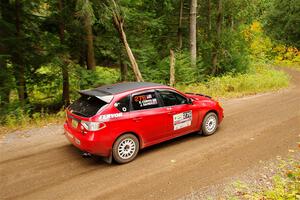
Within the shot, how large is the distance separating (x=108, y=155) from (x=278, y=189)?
3.54 metres

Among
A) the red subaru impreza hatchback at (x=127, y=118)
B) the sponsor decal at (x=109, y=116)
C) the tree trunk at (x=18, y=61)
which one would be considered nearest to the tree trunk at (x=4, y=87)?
the tree trunk at (x=18, y=61)

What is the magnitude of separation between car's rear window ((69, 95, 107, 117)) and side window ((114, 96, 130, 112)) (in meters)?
0.33

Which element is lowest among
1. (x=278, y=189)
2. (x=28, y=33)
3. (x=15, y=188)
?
(x=15, y=188)

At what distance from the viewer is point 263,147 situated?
6.98 m

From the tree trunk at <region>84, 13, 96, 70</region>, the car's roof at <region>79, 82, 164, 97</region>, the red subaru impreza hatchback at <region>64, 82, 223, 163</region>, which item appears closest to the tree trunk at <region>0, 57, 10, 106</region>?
the tree trunk at <region>84, 13, 96, 70</region>

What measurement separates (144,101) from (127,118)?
689 mm

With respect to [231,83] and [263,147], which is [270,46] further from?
[263,147]

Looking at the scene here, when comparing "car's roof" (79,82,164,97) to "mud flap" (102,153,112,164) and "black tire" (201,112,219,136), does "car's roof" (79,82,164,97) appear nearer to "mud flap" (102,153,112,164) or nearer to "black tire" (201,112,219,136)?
"mud flap" (102,153,112,164)

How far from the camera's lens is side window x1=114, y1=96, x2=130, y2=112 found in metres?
6.18

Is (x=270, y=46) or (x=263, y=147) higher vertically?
(x=270, y=46)

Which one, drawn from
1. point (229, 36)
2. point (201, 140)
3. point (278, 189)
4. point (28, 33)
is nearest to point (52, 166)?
point (201, 140)

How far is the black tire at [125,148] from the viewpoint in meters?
6.12

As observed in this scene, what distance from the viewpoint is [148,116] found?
21.5ft

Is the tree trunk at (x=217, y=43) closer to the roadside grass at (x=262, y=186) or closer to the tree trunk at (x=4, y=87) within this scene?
the roadside grass at (x=262, y=186)
